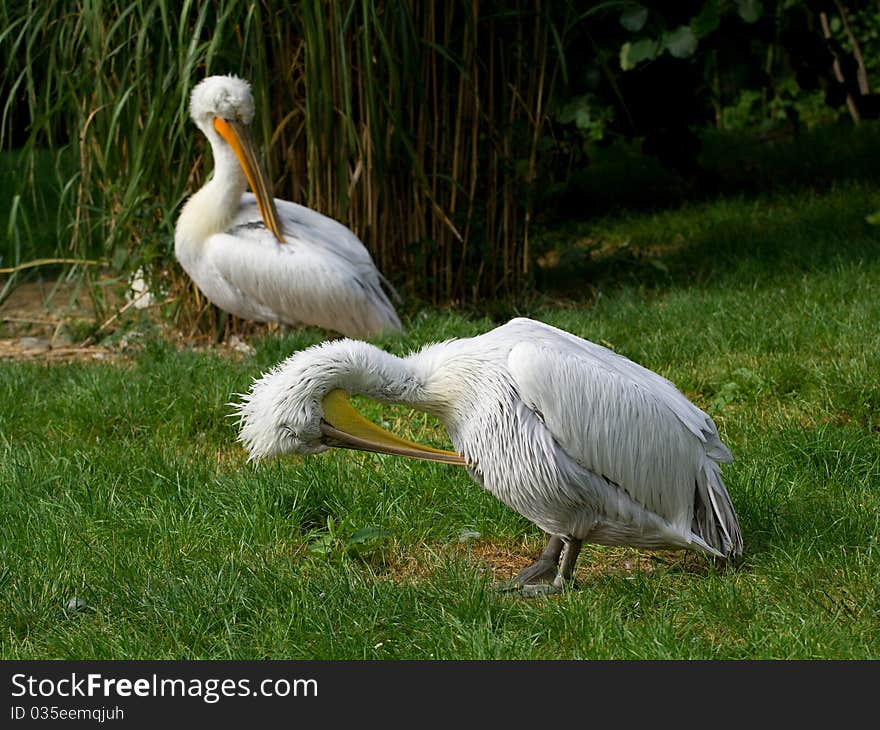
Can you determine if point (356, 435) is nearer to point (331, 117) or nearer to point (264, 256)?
point (264, 256)

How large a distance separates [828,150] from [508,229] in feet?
13.7

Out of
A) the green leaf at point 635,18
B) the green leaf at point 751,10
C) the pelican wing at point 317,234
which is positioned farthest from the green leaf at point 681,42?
the pelican wing at point 317,234

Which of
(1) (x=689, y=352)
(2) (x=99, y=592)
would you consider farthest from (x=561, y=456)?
→ (1) (x=689, y=352)

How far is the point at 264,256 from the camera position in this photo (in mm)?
6598

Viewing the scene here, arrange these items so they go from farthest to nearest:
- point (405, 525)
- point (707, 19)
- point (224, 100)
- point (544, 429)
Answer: point (707, 19) < point (224, 100) < point (405, 525) < point (544, 429)

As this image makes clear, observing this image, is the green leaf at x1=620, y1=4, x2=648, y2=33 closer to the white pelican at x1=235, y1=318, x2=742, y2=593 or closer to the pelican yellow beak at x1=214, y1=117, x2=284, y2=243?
the pelican yellow beak at x1=214, y1=117, x2=284, y2=243

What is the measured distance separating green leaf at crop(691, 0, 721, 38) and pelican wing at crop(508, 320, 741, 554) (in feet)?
15.0

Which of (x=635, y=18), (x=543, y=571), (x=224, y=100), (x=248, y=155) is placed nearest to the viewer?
(x=543, y=571)

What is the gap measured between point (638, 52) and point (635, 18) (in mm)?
200

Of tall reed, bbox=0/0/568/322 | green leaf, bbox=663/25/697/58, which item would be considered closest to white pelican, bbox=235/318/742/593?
tall reed, bbox=0/0/568/322

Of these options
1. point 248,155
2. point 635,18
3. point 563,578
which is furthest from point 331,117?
point 563,578

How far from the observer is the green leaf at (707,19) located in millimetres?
7652

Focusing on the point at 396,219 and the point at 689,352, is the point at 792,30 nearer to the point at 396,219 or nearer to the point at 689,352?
the point at 396,219

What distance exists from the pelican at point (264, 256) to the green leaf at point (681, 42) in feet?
7.61
